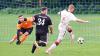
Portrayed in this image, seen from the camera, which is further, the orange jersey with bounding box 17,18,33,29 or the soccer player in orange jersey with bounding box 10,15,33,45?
the orange jersey with bounding box 17,18,33,29

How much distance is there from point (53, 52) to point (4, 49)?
83.4 inches

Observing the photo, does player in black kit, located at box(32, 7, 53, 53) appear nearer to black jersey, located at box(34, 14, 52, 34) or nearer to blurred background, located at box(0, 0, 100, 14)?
black jersey, located at box(34, 14, 52, 34)

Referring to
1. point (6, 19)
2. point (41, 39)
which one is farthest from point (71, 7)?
point (6, 19)

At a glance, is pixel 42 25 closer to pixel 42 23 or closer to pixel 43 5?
pixel 42 23

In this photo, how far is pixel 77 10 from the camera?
1336 inches

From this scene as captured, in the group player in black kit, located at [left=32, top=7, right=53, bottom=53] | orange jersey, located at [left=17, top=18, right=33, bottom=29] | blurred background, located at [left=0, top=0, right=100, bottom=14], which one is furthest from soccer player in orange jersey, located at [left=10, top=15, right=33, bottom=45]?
blurred background, located at [left=0, top=0, right=100, bottom=14]

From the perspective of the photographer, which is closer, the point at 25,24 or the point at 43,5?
the point at 25,24

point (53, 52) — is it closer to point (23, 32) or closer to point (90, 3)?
point (23, 32)

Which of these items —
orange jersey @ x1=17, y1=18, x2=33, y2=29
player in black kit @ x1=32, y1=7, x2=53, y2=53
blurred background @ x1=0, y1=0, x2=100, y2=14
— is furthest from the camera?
blurred background @ x1=0, y1=0, x2=100, y2=14

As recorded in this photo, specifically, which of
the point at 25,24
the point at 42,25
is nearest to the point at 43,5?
the point at 25,24

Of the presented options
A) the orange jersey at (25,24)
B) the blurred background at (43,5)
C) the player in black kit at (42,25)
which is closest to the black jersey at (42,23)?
the player in black kit at (42,25)

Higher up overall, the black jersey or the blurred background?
the black jersey

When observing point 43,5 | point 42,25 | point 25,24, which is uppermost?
point 42,25

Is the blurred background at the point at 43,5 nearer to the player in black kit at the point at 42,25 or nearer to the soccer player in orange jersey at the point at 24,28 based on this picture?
the soccer player in orange jersey at the point at 24,28
